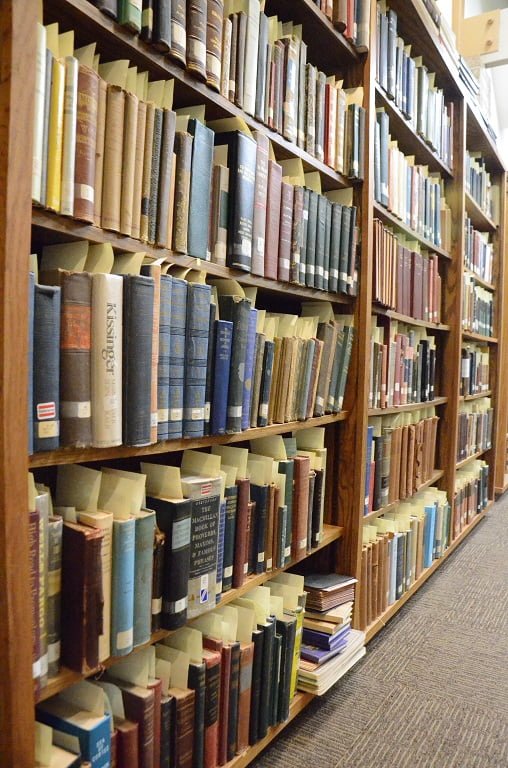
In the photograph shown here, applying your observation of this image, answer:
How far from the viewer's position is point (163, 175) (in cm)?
113

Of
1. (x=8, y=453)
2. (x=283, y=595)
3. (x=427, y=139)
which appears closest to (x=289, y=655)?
(x=283, y=595)

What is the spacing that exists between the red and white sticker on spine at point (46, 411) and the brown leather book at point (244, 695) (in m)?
0.79

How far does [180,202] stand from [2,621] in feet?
2.65

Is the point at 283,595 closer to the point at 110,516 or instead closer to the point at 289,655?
the point at 289,655

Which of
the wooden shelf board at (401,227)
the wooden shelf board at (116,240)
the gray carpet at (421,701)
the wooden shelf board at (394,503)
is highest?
the wooden shelf board at (401,227)

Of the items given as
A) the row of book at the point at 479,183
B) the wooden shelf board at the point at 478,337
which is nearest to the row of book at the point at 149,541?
the wooden shelf board at the point at 478,337

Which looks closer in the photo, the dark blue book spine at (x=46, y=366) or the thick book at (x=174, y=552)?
the dark blue book spine at (x=46, y=366)

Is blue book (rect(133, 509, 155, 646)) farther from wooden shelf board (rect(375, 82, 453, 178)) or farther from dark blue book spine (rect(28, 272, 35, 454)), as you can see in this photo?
wooden shelf board (rect(375, 82, 453, 178))

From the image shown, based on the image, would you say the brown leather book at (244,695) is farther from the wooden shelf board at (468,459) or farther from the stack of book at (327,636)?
the wooden shelf board at (468,459)

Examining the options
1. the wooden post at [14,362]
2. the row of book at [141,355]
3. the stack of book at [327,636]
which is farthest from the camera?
the stack of book at [327,636]

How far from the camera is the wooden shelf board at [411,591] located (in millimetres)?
2135

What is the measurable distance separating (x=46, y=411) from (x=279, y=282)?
2.66 feet

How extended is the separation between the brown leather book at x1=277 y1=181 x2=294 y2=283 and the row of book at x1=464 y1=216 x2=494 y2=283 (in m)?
2.08

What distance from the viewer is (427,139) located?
255 centimetres
